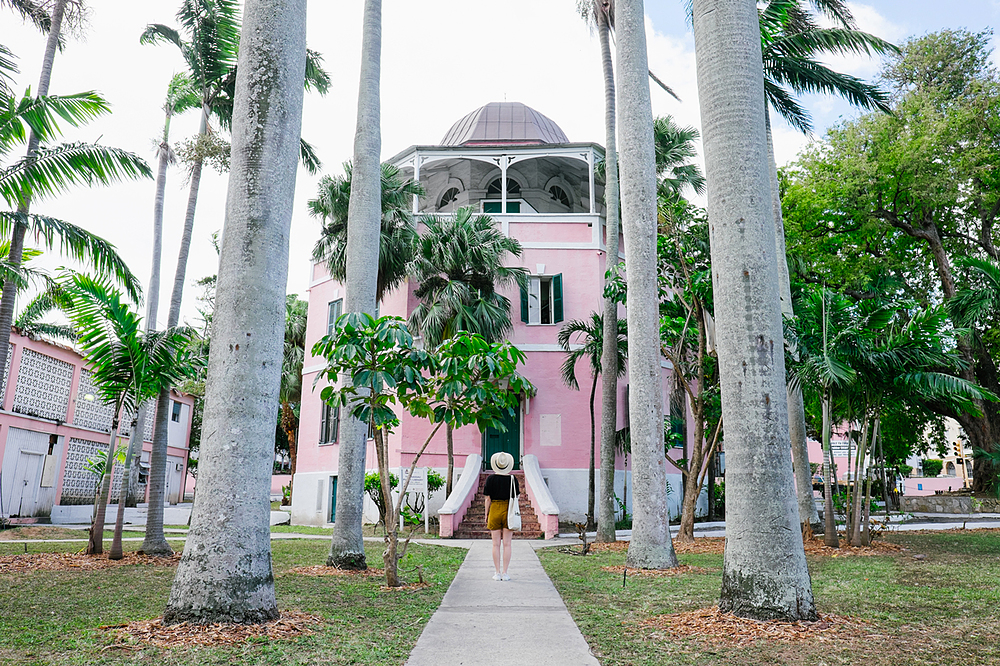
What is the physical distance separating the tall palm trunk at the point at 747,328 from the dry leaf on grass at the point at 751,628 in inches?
4.2

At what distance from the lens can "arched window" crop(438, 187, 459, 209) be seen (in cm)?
2664

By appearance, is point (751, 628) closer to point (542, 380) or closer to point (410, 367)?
point (410, 367)

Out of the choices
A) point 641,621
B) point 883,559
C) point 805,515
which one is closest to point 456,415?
point 641,621

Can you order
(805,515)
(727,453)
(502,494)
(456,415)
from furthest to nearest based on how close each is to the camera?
(805,515) → (502,494) → (456,415) → (727,453)

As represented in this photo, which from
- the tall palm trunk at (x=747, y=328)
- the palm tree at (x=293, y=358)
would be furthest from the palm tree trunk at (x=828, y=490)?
the palm tree at (x=293, y=358)

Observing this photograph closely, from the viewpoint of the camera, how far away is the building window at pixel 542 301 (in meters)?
22.6

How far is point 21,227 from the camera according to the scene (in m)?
11.0

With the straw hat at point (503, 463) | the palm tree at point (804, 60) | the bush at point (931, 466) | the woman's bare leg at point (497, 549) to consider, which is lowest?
the woman's bare leg at point (497, 549)

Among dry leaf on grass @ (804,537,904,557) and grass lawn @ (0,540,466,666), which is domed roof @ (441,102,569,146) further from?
grass lawn @ (0,540,466,666)

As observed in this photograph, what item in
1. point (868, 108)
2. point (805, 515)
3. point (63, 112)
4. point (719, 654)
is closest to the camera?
point (719, 654)

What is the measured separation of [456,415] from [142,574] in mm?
4977

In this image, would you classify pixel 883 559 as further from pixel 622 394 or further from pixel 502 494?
pixel 622 394

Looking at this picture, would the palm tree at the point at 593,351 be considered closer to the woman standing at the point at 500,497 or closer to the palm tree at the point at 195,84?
the woman standing at the point at 500,497

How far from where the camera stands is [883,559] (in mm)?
10727
